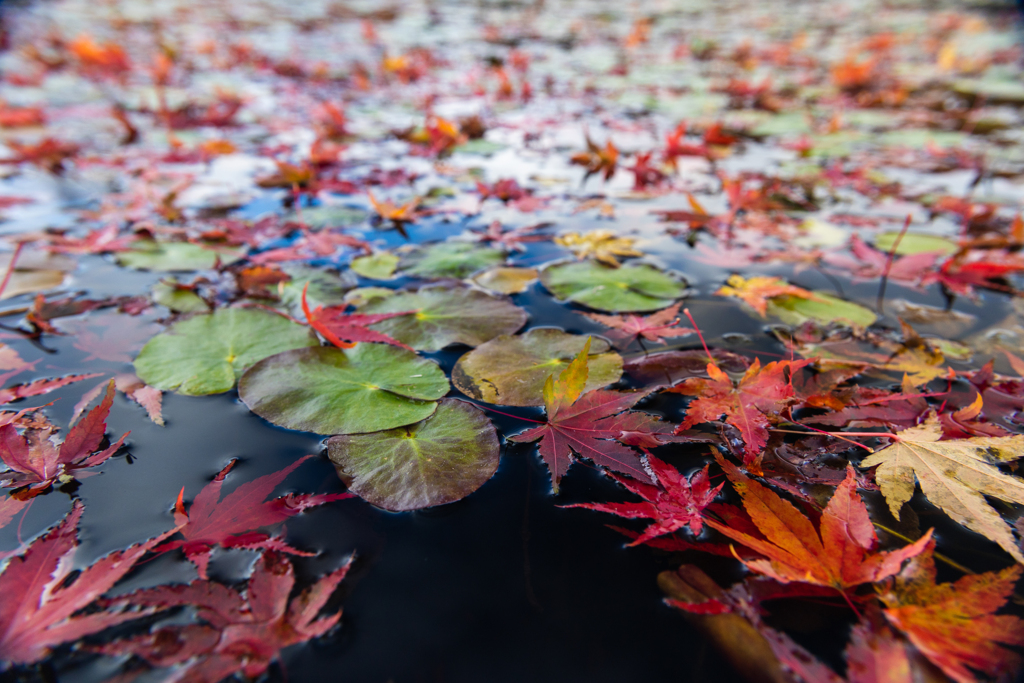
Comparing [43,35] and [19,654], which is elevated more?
[43,35]

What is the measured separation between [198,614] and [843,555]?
2.40ft

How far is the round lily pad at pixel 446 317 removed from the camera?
3.22 ft

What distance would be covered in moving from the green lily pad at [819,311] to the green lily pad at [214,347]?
1.05 metres

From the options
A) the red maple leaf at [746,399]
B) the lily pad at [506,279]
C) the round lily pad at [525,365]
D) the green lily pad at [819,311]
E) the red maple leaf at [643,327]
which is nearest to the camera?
the red maple leaf at [746,399]

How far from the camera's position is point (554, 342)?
97cm

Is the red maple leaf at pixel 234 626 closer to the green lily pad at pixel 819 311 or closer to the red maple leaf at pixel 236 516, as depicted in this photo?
the red maple leaf at pixel 236 516

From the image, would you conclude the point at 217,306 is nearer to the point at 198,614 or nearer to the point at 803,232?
the point at 198,614

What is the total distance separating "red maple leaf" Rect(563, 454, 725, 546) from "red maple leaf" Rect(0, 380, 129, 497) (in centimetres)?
68

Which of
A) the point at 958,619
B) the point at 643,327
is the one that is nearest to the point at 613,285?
the point at 643,327

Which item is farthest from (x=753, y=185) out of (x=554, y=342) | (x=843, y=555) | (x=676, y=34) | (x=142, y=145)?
(x=676, y=34)

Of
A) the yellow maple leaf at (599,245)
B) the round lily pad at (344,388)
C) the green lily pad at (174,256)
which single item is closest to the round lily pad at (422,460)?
the round lily pad at (344,388)

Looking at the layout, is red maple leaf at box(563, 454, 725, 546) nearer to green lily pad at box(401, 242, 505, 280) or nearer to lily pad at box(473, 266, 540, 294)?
lily pad at box(473, 266, 540, 294)

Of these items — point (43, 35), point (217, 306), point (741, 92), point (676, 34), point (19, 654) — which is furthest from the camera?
point (676, 34)

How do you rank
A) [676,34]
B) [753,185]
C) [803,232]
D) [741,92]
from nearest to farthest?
[803,232]
[753,185]
[741,92]
[676,34]
